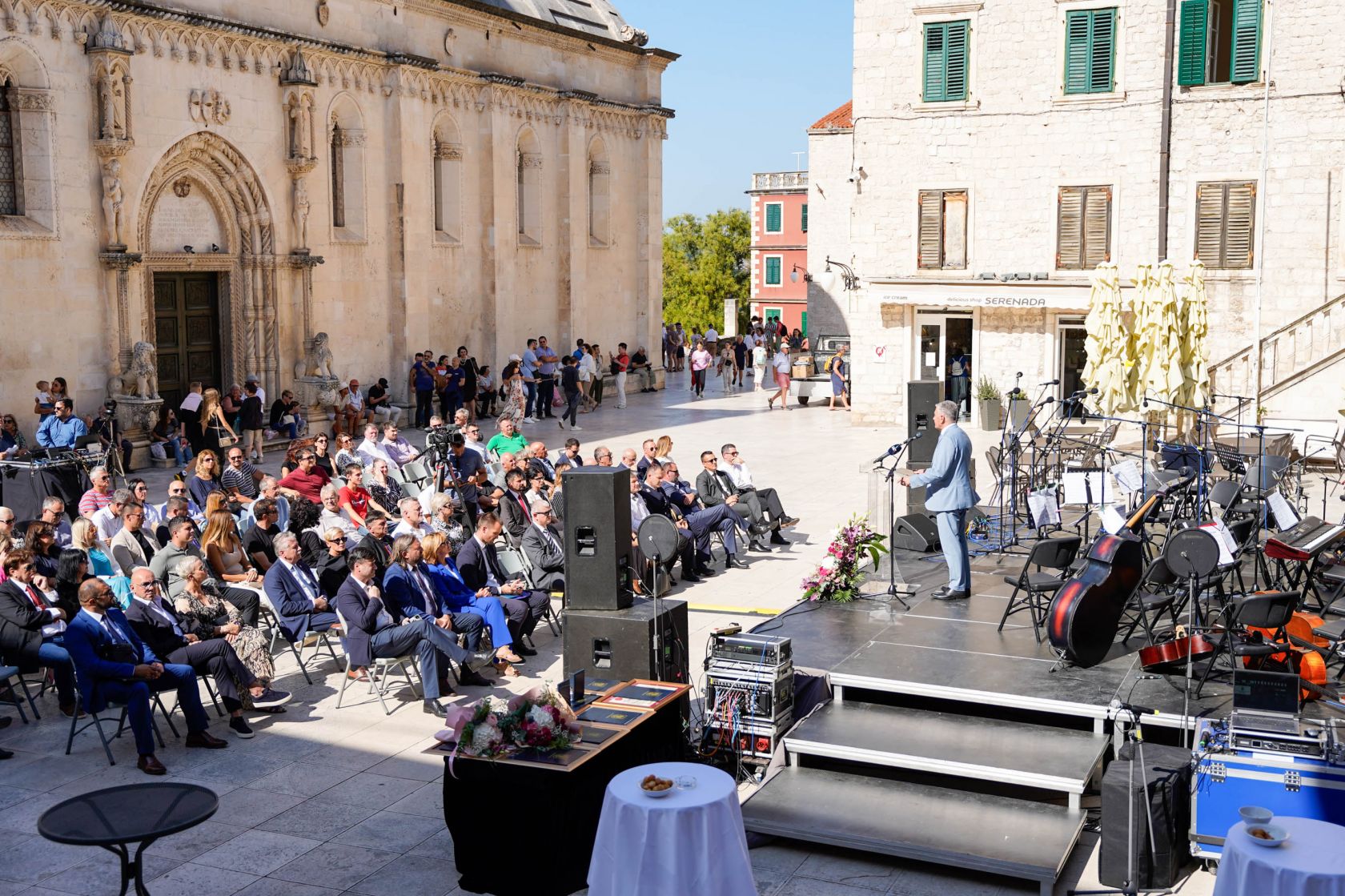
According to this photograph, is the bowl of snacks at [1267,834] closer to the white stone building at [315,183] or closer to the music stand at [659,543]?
the music stand at [659,543]

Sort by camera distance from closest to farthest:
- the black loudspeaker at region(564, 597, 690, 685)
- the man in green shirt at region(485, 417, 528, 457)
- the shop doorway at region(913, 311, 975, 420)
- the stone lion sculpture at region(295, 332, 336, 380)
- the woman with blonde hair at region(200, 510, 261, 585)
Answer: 1. the black loudspeaker at region(564, 597, 690, 685)
2. the woman with blonde hair at region(200, 510, 261, 585)
3. the man in green shirt at region(485, 417, 528, 457)
4. the stone lion sculpture at region(295, 332, 336, 380)
5. the shop doorway at region(913, 311, 975, 420)

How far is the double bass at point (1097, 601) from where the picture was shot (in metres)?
10.2

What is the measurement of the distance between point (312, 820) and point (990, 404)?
19.6 m

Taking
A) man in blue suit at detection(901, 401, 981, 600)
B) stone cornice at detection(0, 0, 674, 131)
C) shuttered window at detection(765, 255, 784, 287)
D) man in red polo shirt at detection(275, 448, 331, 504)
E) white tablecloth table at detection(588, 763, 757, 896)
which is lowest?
white tablecloth table at detection(588, 763, 757, 896)

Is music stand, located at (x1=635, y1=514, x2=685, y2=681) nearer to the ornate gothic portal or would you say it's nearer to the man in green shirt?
the man in green shirt

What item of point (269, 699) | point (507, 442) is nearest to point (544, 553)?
point (269, 699)

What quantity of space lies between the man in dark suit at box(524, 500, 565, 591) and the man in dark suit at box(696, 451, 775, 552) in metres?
3.48

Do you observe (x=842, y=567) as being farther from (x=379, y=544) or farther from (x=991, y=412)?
(x=991, y=412)

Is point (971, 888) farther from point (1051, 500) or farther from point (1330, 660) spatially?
point (1051, 500)

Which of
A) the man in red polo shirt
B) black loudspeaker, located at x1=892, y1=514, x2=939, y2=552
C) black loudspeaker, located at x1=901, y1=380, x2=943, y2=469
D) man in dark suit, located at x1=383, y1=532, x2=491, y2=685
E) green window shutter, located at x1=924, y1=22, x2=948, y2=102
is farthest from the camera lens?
green window shutter, located at x1=924, y1=22, x2=948, y2=102

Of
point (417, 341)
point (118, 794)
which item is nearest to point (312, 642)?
point (118, 794)

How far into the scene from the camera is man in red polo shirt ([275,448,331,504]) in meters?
15.8

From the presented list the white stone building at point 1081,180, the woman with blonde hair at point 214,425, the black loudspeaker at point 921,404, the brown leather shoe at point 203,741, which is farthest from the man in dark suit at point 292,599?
the white stone building at point 1081,180

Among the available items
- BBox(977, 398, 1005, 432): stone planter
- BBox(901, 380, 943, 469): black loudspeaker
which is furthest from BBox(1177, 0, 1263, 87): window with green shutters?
BBox(901, 380, 943, 469): black loudspeaker
